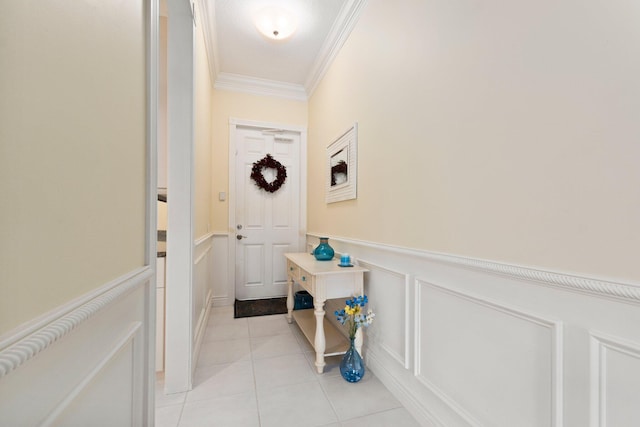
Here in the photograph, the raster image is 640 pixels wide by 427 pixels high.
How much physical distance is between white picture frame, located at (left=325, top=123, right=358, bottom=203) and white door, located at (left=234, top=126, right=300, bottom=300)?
96 centimetres

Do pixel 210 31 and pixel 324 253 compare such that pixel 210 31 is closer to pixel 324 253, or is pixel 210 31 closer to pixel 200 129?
pixel 200 129

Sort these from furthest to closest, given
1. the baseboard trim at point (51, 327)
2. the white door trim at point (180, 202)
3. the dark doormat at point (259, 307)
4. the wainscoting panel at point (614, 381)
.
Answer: the dark doormat at point (259, 307) < the white door trim at point (180, 202) < the wainscoting panel at point (614, 381) < the baseboard trim at point (51, 327)

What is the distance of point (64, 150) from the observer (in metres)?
0.49

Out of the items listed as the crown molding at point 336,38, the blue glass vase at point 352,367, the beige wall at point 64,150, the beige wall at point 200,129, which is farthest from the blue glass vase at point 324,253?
the crown molding at point 336,38

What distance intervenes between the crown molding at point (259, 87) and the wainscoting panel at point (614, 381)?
3539 millimetres

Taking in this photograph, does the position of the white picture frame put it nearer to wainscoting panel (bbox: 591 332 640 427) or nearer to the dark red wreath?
the dark red wreath

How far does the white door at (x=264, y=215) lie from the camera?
137 inches

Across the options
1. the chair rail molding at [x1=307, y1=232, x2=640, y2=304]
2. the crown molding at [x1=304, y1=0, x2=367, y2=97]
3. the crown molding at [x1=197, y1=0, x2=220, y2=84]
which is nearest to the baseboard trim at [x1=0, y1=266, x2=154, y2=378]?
the chair rail molding at [x1=307, y1=232, x2=640, y2=304]

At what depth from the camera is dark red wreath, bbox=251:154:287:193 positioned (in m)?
3.52

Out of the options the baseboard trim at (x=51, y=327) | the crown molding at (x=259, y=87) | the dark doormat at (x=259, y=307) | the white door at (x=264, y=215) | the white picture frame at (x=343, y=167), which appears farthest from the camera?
the white door at (x=264, y=215)

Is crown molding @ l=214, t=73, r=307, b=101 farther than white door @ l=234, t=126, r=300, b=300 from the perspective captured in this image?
No

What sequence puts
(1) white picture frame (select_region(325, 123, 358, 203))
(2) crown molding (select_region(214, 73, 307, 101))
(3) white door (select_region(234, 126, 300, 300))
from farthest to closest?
(3) white door (select_region(234, 126, 300, 300)) → (2) crown molding (select_region(214, 73, 307, 101)) → (1) white picture frame (select_region(325, 123, 358, 203))

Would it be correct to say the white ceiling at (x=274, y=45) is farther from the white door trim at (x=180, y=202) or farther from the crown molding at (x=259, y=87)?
the white door trim at (x=180, y=202)

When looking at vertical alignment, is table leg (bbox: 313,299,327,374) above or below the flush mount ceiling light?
below
